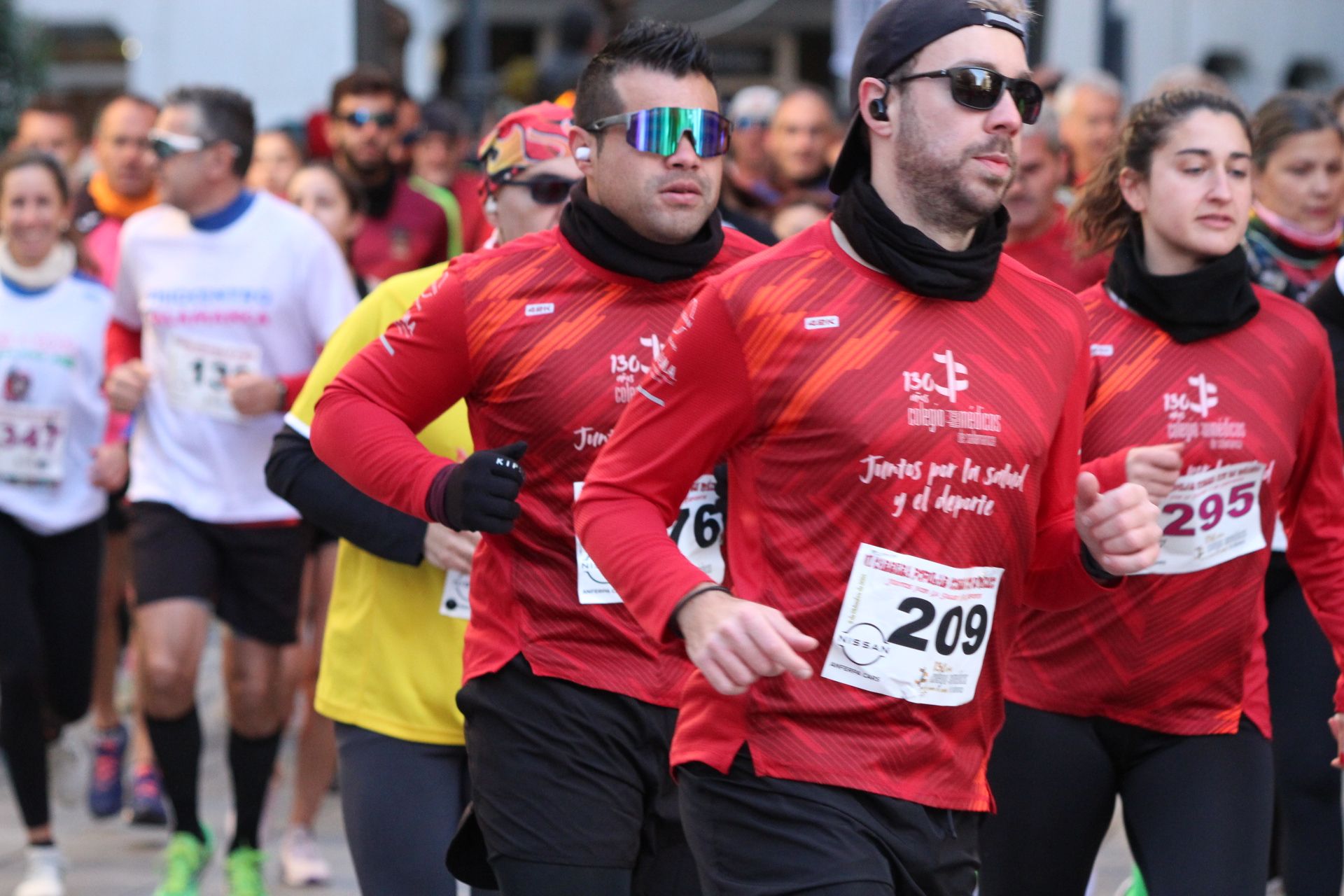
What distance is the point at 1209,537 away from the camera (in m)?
4.07

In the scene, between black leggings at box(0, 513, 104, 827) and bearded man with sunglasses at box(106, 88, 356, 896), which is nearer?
bearded man with sunglasses at box(106, 88, 356, 896)

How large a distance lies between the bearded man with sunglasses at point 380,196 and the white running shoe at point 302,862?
2950 millimetres

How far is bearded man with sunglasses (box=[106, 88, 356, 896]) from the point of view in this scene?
6.08 metres

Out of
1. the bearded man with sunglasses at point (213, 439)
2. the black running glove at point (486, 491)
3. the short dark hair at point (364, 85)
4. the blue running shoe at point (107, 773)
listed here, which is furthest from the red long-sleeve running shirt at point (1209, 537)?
the short dark hair at point (364, 85)

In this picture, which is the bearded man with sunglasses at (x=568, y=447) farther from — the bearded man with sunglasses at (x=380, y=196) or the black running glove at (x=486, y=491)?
the bearded man with sunglasses at (x=380, y=196)

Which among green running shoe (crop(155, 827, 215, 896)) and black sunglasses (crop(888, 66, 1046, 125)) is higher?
black sunglasses (crop(888, 66, 1046, 125))

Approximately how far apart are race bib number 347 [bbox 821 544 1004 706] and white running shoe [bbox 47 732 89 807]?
4698 millimetres

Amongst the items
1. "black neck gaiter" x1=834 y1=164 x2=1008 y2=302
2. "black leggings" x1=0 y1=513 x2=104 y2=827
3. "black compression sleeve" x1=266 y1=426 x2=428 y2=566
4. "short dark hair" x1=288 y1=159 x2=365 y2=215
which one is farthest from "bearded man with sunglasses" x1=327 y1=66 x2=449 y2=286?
"black neck gaiter" x1=834 y1=164 x2=1008 y2=302

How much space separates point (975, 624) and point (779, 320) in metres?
0.56

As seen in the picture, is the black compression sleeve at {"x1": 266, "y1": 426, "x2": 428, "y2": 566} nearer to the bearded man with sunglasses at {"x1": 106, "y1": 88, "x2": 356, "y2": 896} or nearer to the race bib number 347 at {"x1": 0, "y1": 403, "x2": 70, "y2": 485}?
the bearded man with sunglasses at {"x1": 106, "y1": 88, "x2": 356, "y2": 896}

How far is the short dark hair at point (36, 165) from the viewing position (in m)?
7.04

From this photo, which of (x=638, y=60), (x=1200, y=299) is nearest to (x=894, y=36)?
(x=638, y=60)

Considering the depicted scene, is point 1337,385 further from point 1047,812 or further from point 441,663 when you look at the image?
point 441,663

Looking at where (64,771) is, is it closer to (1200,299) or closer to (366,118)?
(366,118)
